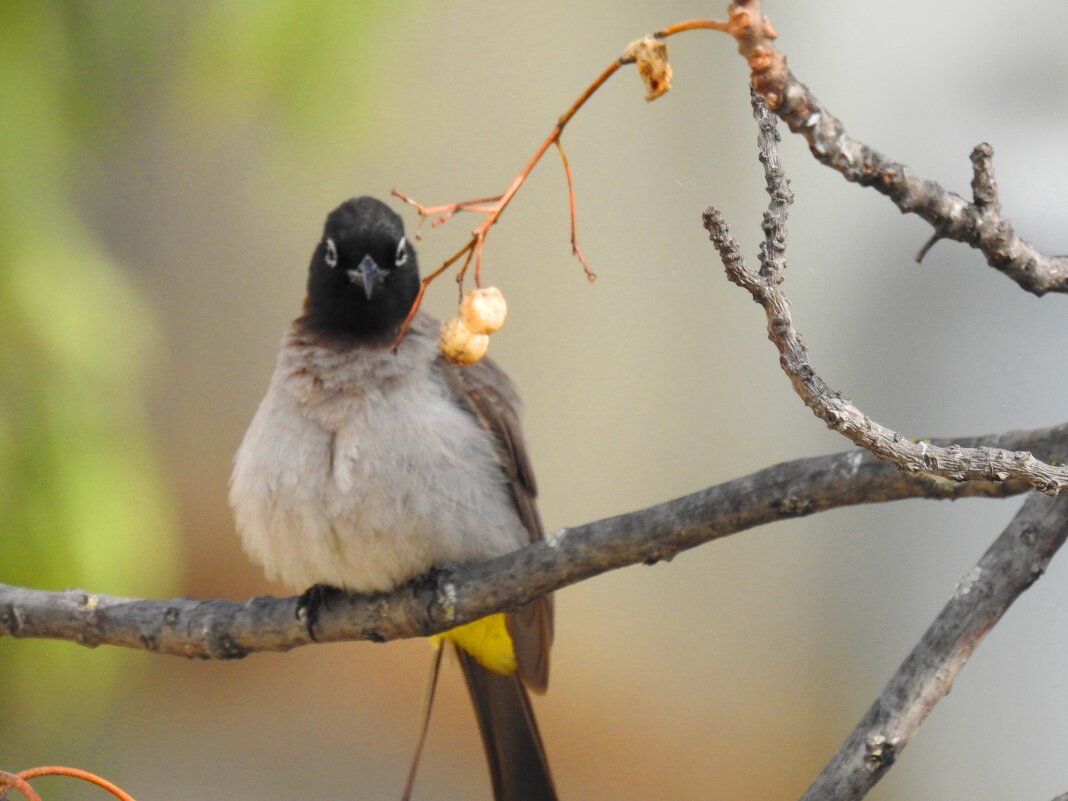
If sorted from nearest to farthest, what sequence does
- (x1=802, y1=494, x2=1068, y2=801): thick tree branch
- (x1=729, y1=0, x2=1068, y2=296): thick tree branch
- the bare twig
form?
(x1=729, y1=0, x2=1068, y2=296): thick tree branch < the bare twig < (x1=802, y1=494, x2=1068, y2=801): thick tree branch

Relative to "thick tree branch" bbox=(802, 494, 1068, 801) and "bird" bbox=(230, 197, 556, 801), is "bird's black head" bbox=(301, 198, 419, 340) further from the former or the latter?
"thick tree branch" bbox=(802, 494, 1068, 801)

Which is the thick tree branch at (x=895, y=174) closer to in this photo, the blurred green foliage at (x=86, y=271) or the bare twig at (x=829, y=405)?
the bare twig at (x=829, y=405)

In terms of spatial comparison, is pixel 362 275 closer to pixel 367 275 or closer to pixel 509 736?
pixel 367 275

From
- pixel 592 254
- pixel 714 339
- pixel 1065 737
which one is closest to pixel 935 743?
pixel 1065 737

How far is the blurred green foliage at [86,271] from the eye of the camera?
1.78 m

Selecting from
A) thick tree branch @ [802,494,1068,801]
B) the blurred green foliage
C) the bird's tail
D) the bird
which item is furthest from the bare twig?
the blurred green foliage

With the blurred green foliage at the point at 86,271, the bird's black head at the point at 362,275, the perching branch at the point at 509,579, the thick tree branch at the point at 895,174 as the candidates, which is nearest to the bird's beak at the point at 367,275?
the bird's black head at the point at 362,275

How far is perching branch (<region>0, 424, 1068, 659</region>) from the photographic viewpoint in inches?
41.9

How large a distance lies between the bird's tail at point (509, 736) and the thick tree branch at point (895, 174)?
3.04ft

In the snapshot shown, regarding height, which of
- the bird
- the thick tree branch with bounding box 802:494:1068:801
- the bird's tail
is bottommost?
the bird's tail

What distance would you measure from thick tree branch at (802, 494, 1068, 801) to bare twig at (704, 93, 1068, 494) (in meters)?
0.23

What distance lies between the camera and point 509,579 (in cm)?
120

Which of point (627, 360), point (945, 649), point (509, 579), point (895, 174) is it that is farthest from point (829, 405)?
point (627, 360)

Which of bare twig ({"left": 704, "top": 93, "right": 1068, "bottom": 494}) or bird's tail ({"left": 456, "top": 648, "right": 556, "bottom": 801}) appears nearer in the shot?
bare twig ({"left": 704, "top": 93, "right": 1068, "bottom": 494})
